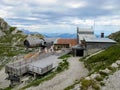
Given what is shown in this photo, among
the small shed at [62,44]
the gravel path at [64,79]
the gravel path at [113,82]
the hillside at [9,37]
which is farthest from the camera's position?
the hillside at [9,37]

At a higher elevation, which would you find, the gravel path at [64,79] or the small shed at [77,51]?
the small shed at [77,51]

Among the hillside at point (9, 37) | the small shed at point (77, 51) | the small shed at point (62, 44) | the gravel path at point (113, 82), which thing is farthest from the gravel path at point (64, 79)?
the hillside at point (9, 37)

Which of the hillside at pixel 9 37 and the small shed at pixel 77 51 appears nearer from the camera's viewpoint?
the small shed at pixel 77 51

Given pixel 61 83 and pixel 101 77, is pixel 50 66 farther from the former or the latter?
pixel 101 77

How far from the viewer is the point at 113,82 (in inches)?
1419

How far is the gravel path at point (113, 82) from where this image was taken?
3488cm

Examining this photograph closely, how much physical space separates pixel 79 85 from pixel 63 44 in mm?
59781

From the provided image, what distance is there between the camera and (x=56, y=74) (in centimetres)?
5019

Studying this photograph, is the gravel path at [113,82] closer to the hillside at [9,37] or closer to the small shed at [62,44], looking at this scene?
the small shed at [62,44]

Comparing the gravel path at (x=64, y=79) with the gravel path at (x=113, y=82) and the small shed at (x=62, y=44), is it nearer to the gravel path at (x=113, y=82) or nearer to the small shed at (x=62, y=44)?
the gravel path at (x=113, y=82)

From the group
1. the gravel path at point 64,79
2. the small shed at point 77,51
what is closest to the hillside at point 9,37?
the small shed at point 77,51

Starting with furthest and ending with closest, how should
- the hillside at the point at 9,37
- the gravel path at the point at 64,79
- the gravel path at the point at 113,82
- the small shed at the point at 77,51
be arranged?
the hillside at the point at 9,37, the small shed at the point at 77,51, the gravel path at the point at 64,79, the gravel path at the point at 113,82

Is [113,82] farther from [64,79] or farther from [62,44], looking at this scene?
[62,44]

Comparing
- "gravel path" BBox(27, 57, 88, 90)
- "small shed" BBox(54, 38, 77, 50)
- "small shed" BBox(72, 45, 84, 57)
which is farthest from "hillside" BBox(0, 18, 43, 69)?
"gravel path" BBox(27, 57, 88, 90)
